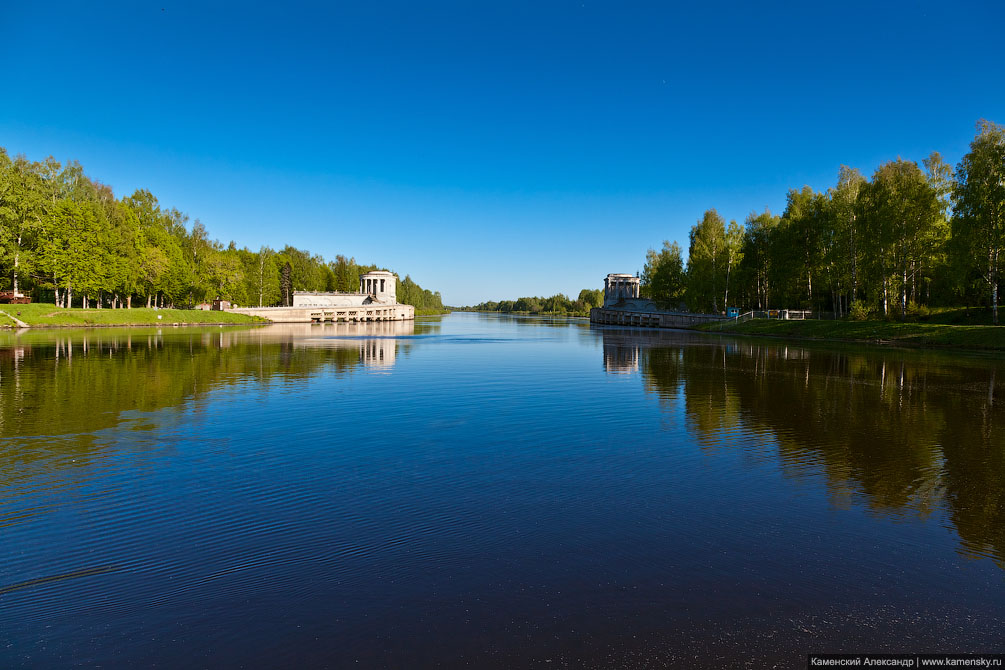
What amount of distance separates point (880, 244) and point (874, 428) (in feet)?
180

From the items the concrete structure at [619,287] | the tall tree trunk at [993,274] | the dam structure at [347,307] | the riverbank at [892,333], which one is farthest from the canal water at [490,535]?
the concrete structure at [619,287]

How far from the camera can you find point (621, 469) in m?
10.6

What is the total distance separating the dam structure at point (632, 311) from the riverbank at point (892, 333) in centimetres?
2073

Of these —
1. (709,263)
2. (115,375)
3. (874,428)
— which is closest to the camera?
(874,428)

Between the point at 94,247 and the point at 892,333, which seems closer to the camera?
the point at 892,333

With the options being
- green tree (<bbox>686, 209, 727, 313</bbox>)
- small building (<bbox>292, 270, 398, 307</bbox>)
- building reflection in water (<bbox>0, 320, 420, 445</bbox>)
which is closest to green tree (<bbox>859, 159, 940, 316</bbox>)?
green tree (<bbox>686, 209, 727, 313</bbox>)

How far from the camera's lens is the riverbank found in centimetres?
4428

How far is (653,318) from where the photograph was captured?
392 ft

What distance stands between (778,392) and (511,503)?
1713 cm

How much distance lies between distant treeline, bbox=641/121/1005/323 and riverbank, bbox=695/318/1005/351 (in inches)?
177

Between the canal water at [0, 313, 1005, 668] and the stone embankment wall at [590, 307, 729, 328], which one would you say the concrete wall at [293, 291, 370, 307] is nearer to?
the stone embankment wall at [590, 307, 729, 328]

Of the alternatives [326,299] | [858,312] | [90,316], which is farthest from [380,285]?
[858,312]

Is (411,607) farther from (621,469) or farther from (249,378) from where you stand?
(249,378)

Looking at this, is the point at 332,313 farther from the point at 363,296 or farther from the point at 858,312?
the point at 858,312
